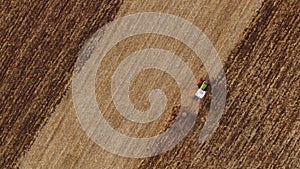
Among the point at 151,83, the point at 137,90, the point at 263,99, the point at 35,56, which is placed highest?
the point at 263,99

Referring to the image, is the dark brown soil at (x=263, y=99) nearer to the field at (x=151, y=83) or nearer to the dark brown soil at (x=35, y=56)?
the field at (x=151, y=83)

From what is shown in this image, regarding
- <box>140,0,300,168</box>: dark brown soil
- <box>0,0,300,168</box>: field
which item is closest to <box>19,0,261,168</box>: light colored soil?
<box>0,0,300,168</box>: field

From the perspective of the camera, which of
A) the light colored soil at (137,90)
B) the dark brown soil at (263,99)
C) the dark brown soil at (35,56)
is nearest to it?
the dark brown soil at (263,99)

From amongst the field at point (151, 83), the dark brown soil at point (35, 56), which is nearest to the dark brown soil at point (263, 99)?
the field at point (151, 83)

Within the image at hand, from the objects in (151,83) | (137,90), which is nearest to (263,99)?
(151,83)

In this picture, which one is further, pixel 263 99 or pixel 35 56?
pixel 35 56

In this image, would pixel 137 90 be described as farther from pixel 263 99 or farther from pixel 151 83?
pixel 263 99

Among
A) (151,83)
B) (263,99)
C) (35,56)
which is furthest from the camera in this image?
(35,56)

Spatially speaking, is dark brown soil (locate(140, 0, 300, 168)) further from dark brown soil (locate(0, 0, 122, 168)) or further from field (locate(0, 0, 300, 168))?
dark brown soil (locate(0, 0, 122, 168))

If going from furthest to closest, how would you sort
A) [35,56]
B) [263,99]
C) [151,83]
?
[35,56], [151,83], [263,99]
